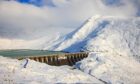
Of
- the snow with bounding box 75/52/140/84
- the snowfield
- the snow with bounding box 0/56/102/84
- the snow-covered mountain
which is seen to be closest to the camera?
the snow with bounding box 0/56/102/84

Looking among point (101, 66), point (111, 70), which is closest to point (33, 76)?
A: point (101, 66)

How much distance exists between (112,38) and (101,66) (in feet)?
166

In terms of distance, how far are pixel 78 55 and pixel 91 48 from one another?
65.7ft

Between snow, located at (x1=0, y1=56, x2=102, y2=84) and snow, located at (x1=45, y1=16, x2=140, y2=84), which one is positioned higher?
snow, located at (x1=45, y1=16, x2=140, y2=84)

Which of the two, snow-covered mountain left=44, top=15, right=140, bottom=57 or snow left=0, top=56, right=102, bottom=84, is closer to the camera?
snow left=0, top=56, right=102, bottom=84

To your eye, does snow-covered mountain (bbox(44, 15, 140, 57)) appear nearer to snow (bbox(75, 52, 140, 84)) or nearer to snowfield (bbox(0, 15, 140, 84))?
snowfield (bbox(0, 15, 140, 84))

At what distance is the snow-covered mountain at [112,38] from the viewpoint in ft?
356

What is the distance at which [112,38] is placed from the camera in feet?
394

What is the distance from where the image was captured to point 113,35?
404 ft

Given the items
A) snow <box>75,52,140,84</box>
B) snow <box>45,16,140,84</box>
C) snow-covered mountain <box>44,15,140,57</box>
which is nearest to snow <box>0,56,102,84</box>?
snow <box>75,52,140,84</box>

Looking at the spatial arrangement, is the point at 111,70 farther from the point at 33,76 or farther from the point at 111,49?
the point at 111,49

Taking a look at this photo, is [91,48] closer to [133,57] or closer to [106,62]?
[133,57]

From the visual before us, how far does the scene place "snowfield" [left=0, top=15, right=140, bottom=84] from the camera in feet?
183

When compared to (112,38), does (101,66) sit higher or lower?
lower
